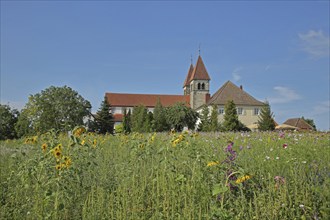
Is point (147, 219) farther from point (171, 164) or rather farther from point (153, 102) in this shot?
point (153, 102)

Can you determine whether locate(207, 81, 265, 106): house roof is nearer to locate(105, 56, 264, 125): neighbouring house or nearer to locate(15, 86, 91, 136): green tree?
locate(105, 56, 264, 125): neighbouring house

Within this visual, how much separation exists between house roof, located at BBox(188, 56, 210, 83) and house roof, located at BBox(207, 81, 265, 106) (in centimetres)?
890

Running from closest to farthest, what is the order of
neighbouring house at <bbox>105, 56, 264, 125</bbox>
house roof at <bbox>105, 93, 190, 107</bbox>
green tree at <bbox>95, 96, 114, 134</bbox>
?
green tree at <bbox>95, 96, 114, 134</bbox> < neighbouring house at <bbox>105, 56, 264, 125</bbox> < house roof at <bbox>105, 93, 190, 107</bbox>

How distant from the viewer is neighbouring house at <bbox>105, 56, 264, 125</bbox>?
55.8 meters

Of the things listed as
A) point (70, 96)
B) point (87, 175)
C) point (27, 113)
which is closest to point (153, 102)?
point (70, 96)

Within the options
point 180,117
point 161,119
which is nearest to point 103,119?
point 161,119

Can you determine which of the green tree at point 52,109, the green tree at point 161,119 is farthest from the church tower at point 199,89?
the green tree at point 52,109

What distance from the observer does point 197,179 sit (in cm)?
327

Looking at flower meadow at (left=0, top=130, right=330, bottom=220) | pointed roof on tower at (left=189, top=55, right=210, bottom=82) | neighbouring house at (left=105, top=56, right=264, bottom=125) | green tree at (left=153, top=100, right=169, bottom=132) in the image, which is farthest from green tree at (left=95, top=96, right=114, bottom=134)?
flower meadow at (left=0, top=130, right=330, bottom=220)

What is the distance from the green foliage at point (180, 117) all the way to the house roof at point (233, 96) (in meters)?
9.70

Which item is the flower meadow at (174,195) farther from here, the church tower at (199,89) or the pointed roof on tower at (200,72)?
the pointed roof on tower at (200,72)

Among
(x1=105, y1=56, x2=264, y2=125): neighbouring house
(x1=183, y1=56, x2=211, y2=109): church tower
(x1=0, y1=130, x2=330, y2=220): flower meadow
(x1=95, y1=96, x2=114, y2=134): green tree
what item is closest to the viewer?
(x1=0, y1=130, x2=330, y2=220): flower meadow

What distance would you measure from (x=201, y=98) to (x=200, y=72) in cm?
524

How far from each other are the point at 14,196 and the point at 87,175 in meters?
0.83
